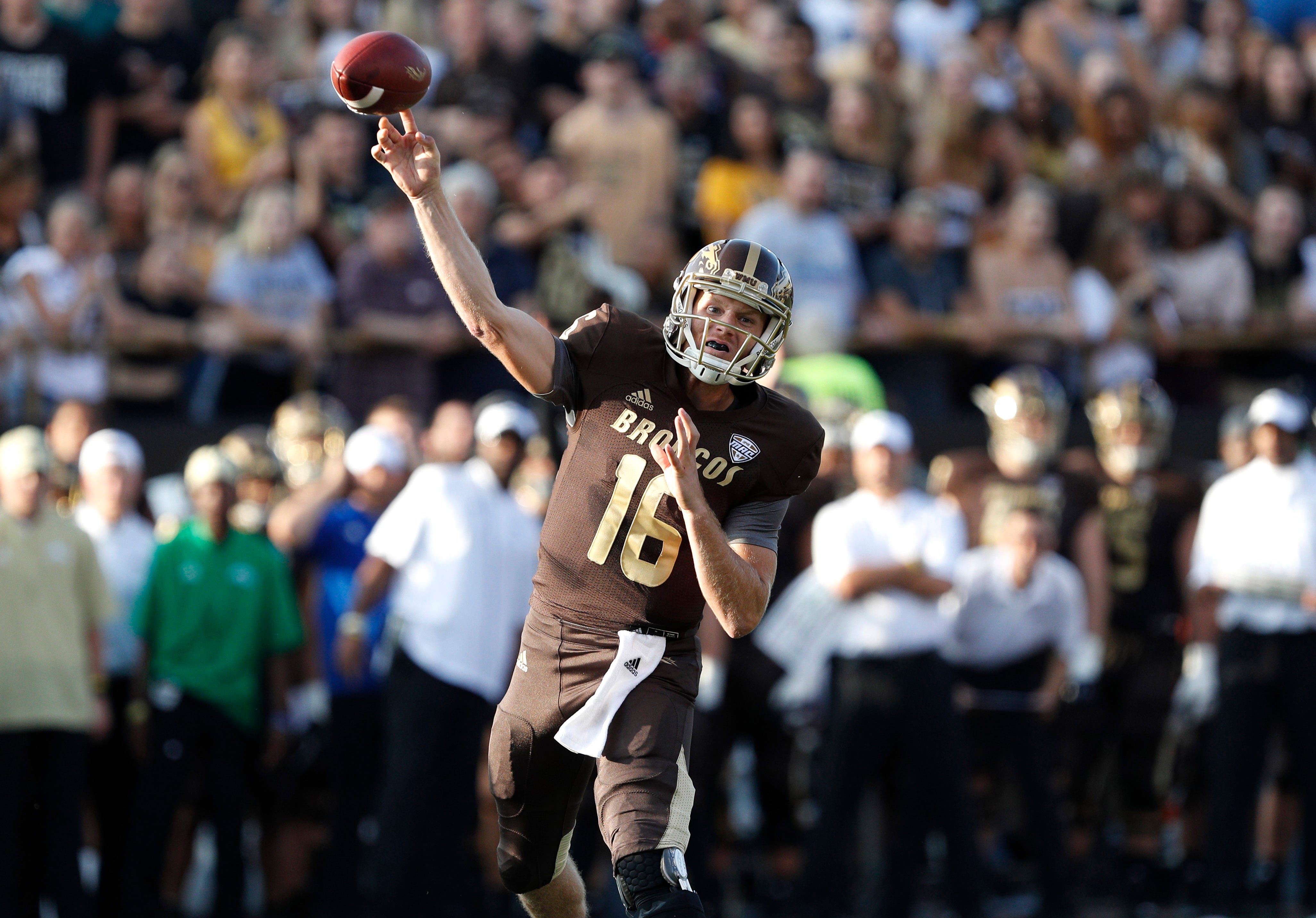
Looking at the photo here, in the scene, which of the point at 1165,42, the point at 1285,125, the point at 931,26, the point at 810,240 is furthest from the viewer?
the point at 1165,42

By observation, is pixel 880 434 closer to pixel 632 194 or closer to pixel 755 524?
pixel 632 194

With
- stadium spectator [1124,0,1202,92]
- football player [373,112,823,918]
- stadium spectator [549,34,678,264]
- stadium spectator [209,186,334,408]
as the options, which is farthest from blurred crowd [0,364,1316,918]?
stadium spectator [1124,0,1202,92]

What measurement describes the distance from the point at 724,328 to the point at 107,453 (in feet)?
13.1

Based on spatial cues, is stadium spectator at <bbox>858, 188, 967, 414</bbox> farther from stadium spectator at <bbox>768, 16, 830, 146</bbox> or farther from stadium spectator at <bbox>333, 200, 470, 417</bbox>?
stadium spectator at <bbox>333, 200, 470, 417</bbox>

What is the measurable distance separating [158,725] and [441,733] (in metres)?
1.25

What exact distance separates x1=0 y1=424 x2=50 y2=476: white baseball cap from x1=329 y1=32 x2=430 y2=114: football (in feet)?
10.6

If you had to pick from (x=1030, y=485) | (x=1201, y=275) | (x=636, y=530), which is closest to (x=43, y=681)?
(x=636, y=530)

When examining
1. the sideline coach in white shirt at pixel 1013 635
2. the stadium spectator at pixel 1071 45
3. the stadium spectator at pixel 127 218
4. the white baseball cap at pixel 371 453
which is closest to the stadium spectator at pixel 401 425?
the white baseball cap at pixel 371 453

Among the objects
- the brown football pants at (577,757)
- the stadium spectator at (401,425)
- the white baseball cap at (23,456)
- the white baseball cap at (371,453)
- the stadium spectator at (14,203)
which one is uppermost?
the stadium spectator at (14,203)

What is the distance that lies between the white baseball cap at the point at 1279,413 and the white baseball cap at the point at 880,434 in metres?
1.89

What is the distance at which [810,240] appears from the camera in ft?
34.3

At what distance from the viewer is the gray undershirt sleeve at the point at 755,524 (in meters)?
5.07

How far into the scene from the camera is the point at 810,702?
8758 mm

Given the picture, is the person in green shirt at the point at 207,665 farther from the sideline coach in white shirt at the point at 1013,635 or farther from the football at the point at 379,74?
the football at the point at 379,74
